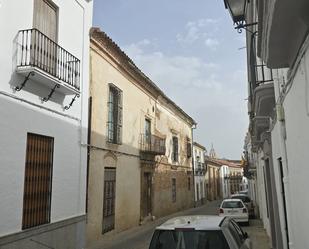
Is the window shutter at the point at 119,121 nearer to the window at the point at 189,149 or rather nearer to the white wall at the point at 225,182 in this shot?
the window at the point at 189,149

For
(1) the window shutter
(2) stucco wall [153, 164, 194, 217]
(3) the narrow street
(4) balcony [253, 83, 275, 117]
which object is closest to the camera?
(4) balcony [253, 83, 275, 117]

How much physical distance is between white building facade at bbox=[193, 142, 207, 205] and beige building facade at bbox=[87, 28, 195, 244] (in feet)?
33.0

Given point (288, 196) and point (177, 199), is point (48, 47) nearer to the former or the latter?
point (288, 196)

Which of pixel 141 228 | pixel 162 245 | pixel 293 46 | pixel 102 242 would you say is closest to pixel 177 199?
pixel 141 228

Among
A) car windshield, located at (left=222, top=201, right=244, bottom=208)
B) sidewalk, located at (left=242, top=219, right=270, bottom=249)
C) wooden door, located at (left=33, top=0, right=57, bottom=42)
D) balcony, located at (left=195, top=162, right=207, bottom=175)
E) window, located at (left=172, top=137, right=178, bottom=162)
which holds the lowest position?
sidewalk, located at (left=242, top=219, right=270, bottom=249)

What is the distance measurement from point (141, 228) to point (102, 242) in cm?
398

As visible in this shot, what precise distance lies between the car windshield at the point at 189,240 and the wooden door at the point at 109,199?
8221 mm

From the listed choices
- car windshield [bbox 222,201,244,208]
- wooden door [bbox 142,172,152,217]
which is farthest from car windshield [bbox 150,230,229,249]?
car windshield [bbox 222,201,244,208]

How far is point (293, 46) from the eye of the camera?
3818 millimetres

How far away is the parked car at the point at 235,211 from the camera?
1700 cm

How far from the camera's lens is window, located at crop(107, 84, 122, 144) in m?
14.0

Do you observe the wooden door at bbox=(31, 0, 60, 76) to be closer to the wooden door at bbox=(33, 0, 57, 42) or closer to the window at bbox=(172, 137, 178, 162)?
the wooden door at bbox=(33, 0, 57, 42)

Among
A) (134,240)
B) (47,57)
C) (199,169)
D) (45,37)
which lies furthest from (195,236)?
(199,169)

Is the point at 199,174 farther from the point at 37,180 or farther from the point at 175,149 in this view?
the point at 37,180
